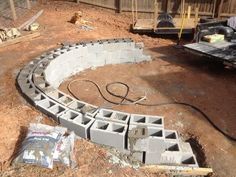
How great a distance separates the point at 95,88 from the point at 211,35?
499 cm

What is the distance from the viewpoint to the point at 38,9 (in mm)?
14477

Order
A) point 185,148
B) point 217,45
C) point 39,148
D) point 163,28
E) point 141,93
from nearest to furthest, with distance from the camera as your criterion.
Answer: point 39,148 < point 185,148 < point 141,93 < point 217,45 < point 163,28

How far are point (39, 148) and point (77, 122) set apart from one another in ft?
3.39

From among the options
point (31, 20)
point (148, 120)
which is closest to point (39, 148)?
point (148, 120)

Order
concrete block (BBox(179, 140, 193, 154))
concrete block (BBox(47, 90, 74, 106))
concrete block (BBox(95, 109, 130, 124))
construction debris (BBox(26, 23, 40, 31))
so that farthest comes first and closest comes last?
construction debris (BBox(26, 23, 40, 31))
concrete block (BBox(47, 90, 74, 106))
concrete block (BBox(95, 109, 130, 124))
concrete block (BBox(179, 140, 193, 154))

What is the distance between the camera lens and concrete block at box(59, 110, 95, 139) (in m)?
5.32

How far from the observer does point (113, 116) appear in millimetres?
5781

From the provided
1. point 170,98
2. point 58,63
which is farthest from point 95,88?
point 170,98

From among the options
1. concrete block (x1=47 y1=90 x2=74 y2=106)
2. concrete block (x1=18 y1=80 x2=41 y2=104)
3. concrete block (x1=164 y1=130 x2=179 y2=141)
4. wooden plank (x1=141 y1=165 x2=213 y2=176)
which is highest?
concrete block (x1=18 y1=80 x2=41 y2=104)

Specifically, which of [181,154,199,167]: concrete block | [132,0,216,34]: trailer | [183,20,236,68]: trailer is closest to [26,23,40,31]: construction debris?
[132,0,216,34]: trailer

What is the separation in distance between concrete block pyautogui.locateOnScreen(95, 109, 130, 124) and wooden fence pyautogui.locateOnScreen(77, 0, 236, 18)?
9.72 m

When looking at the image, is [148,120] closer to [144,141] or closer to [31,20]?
[144,141]

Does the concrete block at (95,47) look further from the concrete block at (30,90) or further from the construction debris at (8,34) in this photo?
the concrete block at (30,90)

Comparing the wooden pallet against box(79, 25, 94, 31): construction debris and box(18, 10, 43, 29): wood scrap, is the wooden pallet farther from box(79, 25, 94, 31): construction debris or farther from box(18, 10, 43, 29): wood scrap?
box(18, 10, 43, 29): wood scrap
